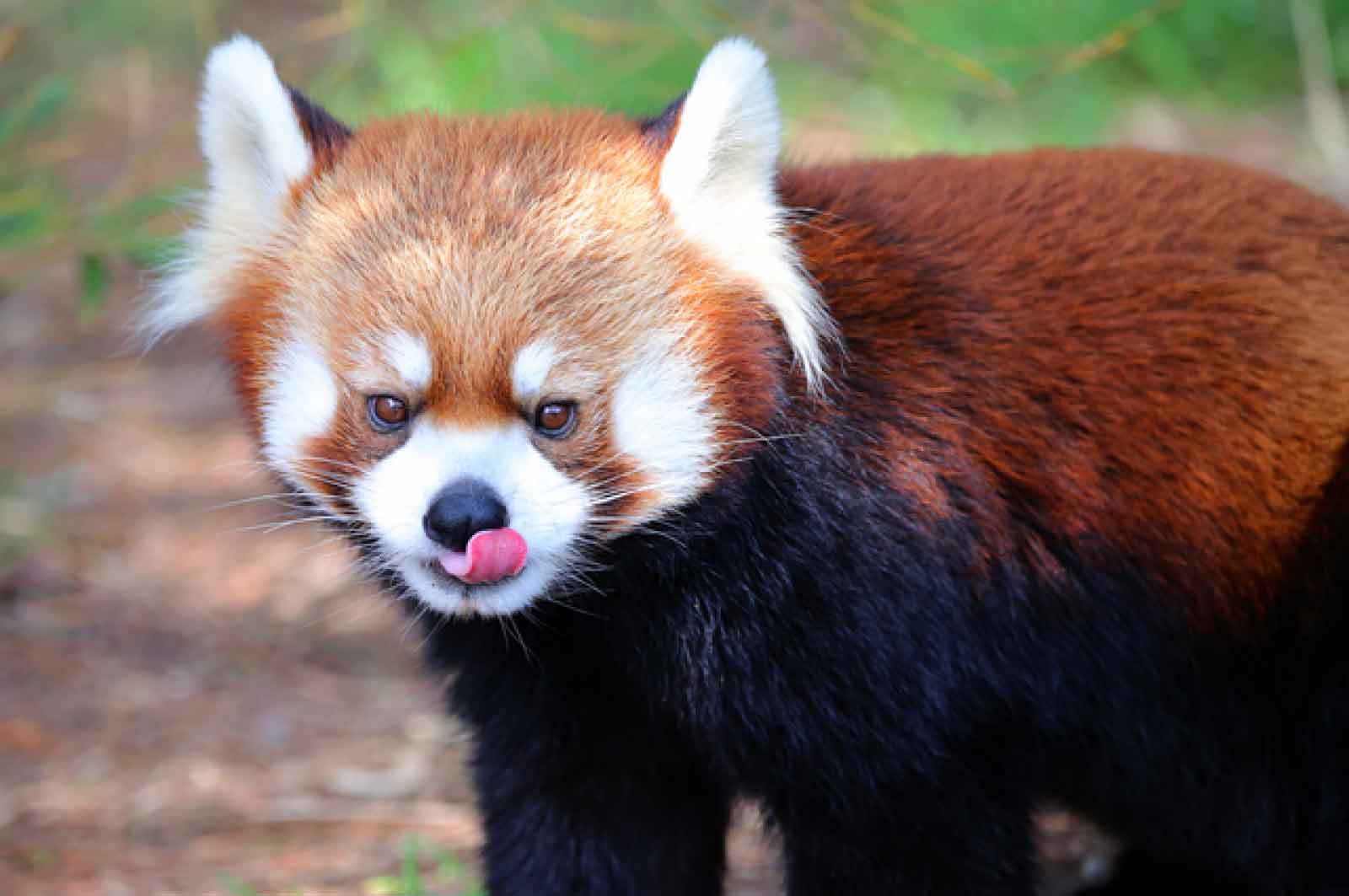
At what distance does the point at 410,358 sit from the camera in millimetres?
2768

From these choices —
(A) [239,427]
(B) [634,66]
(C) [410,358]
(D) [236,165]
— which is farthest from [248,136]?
(A) [239,427]

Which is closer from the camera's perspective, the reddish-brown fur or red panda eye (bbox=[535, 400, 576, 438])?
red panda eye (bbox=[535, 400, 576, 438])

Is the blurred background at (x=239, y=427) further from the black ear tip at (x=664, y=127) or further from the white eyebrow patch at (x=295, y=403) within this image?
the black ear tip at (x=664, y=127)

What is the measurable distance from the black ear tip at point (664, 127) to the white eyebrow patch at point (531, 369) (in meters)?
0.49

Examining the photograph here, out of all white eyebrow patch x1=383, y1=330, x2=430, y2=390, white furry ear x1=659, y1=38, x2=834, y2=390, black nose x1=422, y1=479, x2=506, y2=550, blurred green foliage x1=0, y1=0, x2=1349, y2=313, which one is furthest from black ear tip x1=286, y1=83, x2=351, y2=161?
blurred green foliage x1=0, y1=0, x2=1349, y2=313

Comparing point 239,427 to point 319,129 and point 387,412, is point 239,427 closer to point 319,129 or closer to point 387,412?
point 319,129

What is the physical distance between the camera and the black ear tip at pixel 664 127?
3.01m

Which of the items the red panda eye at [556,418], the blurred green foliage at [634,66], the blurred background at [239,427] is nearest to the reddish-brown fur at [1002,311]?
the red panda eye at [556,418]

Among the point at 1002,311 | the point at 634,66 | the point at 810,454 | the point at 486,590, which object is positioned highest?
the point at 634,66

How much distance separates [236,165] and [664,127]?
0.80 m

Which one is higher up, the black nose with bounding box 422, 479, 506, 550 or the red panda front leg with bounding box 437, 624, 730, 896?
the black nose with bounding box 422, 479, 506, 550

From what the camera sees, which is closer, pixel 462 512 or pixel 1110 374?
pixel 462 512

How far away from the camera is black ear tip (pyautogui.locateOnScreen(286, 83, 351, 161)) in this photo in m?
3.06

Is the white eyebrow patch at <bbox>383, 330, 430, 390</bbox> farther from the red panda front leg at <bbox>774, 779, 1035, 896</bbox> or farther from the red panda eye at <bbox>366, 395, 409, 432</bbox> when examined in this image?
the red panda front leg at <bbox>774, 779, 1035, 896</bbox>
